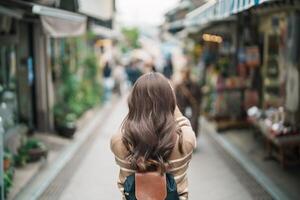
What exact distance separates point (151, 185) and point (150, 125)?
383 mm

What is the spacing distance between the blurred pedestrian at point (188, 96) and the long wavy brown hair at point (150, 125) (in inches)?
286

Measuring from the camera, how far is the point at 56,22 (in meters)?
8.77

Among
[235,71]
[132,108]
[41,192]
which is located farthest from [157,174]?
[235,71]

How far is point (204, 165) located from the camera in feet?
32.3

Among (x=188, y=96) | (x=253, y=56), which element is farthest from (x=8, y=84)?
(x=253, y=56)

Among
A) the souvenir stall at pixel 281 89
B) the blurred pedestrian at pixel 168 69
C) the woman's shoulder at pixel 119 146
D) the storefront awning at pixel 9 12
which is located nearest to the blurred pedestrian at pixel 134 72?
the blurred pedestrian at pixel 168 69

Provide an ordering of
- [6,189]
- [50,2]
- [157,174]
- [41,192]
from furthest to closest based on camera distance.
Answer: [50,2], [41,192], [6,189], [157,174]

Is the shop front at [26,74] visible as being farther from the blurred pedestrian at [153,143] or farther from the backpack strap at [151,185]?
the backpack strap at [151,185]

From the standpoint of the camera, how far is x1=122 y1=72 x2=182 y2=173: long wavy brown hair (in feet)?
10.9

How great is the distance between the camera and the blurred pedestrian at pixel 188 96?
10836 mm

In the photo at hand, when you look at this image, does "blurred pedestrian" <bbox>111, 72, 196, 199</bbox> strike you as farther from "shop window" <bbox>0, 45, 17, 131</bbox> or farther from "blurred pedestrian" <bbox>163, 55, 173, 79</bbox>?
"blurred pedestrian" <bbox>163, 55, 173, 79</bbox>

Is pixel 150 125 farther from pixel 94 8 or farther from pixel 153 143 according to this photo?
pixel 94 8

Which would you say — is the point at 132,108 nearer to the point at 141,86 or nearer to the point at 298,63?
the point at 141,86

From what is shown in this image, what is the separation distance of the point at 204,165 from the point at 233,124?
3.60 meters
